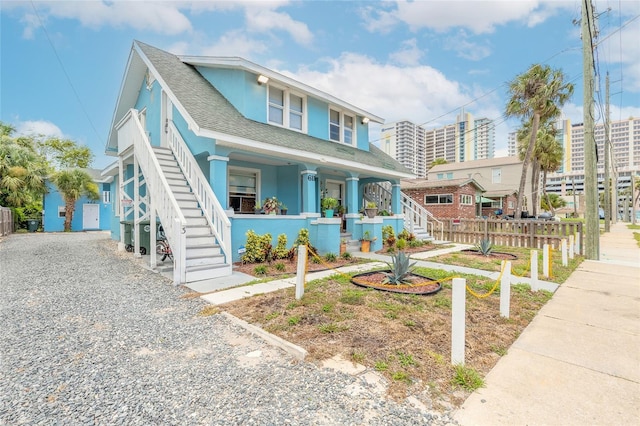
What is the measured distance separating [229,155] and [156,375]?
7423 millimetres

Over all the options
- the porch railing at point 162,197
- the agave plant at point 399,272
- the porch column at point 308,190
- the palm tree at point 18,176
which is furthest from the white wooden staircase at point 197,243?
the palm tree at point 18,176

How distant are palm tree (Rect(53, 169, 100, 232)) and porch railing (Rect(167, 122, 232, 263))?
50.0ft

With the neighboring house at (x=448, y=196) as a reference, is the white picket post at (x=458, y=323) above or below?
below

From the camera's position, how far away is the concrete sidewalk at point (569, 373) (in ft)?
7.43

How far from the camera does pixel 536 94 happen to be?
1705 cm

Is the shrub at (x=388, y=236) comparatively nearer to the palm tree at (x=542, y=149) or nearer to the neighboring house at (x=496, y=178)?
the palm tree at (x=542, y=149)

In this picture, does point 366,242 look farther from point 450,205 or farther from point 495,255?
point 450,205

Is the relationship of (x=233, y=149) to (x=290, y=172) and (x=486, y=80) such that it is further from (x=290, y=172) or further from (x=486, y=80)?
(x=486, y=80)

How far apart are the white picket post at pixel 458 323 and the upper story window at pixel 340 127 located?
1037cm

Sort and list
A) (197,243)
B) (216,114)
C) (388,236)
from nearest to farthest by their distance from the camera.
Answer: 1. (197,243)
2. (216,114)
3. (388,236)

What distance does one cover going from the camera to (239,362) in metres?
3.08

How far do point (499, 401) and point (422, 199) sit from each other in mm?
23755

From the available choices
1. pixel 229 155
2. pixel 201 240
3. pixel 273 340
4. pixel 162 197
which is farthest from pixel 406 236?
pixel 273 340

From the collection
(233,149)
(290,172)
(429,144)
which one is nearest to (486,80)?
(429,144)
